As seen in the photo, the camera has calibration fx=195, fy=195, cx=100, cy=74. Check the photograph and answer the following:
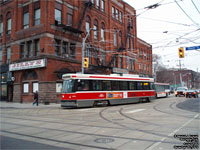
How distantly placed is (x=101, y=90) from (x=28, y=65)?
461 inches

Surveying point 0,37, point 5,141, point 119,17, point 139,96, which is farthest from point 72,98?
point 119,17

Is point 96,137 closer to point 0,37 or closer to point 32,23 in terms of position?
point 32,23

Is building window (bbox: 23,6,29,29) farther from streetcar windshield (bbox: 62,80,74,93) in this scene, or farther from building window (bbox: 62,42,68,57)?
streetcar windshield (bbox: 62,80,74,93)

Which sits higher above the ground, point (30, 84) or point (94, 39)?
point (94, 39)

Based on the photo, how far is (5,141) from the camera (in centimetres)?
670

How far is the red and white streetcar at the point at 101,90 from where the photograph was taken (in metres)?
17.6

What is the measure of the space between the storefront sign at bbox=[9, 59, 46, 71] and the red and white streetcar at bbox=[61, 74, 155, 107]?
23.6 feet

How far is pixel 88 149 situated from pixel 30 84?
22270mm

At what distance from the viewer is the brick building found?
24.9m

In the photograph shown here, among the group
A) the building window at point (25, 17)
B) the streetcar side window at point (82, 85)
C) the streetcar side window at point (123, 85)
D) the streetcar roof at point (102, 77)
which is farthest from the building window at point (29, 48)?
the streetcar side window at point (123, 85)

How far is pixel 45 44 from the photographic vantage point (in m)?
24.7

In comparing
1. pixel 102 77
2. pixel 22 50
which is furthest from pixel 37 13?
pixel 102 77

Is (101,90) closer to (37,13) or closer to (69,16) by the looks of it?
(69,16)

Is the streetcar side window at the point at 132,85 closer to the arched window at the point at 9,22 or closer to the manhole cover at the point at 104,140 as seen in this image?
the manhole cover at the point at 104,140
